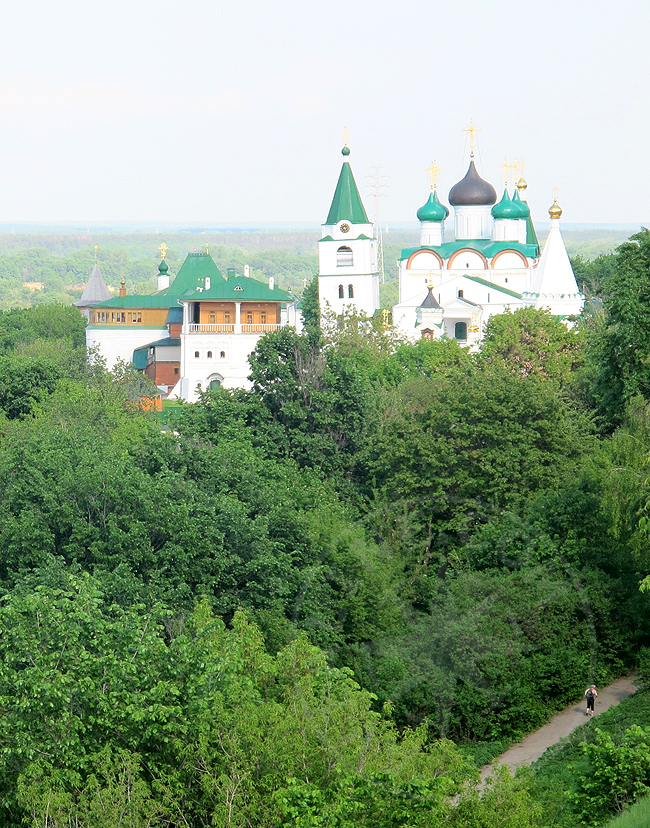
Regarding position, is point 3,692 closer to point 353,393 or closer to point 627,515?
point 627,515

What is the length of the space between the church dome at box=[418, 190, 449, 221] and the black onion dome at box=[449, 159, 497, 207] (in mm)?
1461

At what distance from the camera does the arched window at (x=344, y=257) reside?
62.8 m

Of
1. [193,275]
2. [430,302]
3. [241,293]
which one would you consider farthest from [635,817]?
[193,275]

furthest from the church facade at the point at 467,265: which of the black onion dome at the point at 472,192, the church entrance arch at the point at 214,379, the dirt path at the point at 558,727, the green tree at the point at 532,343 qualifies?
the dirt path at the point at 558,727

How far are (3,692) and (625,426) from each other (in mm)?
13691

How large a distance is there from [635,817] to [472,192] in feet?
175

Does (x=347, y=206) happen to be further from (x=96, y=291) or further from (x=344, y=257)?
(x=96, y=291)

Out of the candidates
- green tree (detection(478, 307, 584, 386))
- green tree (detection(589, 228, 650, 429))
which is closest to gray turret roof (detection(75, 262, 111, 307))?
green tree (detection(478, 307, 584, 386))

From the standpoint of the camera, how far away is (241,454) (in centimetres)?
2425

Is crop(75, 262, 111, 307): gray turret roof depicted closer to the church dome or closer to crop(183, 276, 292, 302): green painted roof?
the church dome

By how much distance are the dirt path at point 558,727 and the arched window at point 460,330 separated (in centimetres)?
3770

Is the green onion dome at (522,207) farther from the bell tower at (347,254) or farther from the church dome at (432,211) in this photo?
the bell tower at (347,254)

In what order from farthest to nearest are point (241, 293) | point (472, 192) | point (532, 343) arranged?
point (472, 192), point (241, 293), point (532, 343)

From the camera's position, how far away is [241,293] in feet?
171
